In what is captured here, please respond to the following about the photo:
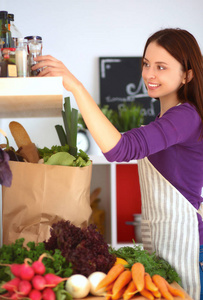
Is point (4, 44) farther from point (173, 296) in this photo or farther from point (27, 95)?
point (173, 296)

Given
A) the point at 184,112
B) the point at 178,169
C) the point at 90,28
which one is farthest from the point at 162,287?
the point at 90,28

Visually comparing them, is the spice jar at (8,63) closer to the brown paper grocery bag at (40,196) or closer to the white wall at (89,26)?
the brown paper grocery bag at (40,196)

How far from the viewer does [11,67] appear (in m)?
1.22

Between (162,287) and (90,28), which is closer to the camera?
(162,287)

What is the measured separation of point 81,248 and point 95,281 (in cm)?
9

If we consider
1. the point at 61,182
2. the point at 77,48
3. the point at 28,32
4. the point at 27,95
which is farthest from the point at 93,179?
the point at 27,95

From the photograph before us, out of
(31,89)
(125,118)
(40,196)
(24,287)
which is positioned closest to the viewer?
(24,287)

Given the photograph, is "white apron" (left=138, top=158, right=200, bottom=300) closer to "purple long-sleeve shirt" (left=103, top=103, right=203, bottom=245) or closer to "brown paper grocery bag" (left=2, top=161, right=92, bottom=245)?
"purple long-sleeve shirt" (left=103, top=103, right=203, bottom=245)

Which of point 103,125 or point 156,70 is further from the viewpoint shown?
point 156,70

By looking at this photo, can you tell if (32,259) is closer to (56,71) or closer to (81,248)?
(81,248)

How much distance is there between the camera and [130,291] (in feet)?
3.73

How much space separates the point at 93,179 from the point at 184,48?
7.40 feet

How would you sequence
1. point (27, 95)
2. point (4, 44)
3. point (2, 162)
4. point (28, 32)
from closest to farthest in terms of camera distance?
1. point (2, 162)
2. point (27, 95)
3. point (4, 44)
4. point (28, 32)

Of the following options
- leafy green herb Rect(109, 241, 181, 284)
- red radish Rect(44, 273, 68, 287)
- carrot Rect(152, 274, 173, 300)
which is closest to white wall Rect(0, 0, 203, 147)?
leafy green herb Rect(109, 241, 181, 284)
